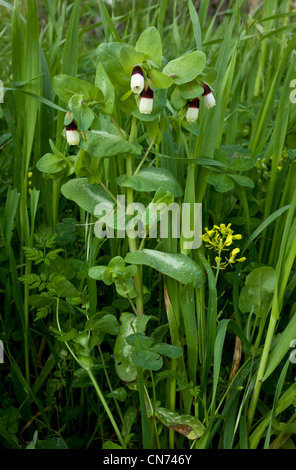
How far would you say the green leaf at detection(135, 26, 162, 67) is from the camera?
0.80 m

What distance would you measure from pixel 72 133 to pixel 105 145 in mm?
58

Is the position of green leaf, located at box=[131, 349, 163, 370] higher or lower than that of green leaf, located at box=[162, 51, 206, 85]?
lower

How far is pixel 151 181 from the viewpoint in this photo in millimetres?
856

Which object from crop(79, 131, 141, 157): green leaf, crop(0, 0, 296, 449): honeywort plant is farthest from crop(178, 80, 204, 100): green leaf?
crop(79, 131, 141, 157): green leaf

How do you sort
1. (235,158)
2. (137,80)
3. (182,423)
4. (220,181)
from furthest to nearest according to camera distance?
(235,158) < (220,181) < (182,423) < (137,80)

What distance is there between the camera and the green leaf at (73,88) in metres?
0.82

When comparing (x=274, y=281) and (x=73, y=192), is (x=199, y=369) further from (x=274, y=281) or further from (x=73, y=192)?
(x=73, y=192)

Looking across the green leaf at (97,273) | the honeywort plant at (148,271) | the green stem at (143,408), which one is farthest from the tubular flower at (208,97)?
Answer: the green stem at (143,408)

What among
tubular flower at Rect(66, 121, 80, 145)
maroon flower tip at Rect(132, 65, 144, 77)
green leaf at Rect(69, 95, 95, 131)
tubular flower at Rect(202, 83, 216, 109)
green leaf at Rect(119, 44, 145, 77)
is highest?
green leaf at Rect(119, 44, 145, 77)

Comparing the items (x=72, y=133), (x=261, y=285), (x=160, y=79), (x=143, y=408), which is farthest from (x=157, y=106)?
(x=143, y=408)

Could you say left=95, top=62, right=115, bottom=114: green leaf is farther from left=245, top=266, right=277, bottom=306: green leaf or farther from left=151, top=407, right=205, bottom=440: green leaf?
left=151, top=407, right=205, bottom=440: green leaf

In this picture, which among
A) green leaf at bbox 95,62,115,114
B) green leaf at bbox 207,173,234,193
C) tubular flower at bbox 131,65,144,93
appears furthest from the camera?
green leaf at bbox 207,173,234,193

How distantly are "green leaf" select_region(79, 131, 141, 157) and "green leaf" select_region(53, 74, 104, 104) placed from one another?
67mm

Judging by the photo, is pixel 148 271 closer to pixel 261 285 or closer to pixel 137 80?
pixel 261 285
